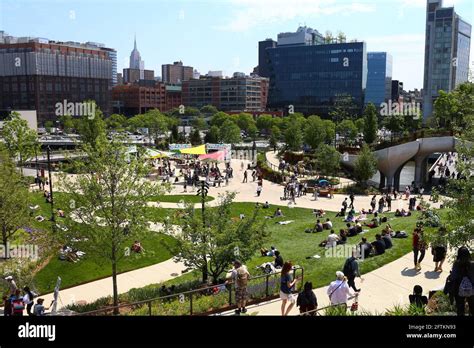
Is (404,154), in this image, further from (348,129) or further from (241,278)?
(348,129)

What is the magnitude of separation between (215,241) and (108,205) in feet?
11.3

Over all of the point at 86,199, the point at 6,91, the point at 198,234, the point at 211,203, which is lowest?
the point at 211,203

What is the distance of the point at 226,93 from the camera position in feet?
476

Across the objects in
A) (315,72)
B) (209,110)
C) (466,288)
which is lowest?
(466,288)

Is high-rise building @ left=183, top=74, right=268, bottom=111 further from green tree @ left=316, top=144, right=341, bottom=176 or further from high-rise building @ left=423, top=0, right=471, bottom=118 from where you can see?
green tree @ left=316, top=144, right=341, bottom=176

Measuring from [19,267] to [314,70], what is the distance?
369ft

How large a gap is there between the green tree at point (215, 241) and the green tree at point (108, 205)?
144 cm

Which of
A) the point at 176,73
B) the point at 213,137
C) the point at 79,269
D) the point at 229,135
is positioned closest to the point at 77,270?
the point at 79,269

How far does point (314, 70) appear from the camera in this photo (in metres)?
121

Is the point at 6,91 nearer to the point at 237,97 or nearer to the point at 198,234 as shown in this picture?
the point at 237,97

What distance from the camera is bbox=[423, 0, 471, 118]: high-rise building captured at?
4528 inches

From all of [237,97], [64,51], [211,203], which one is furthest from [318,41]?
[211,203]

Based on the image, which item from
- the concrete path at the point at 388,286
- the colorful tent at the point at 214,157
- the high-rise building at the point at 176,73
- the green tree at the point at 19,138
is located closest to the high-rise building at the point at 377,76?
the high-rise building at the point at 176,73

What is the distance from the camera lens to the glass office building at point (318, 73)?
11838cm
